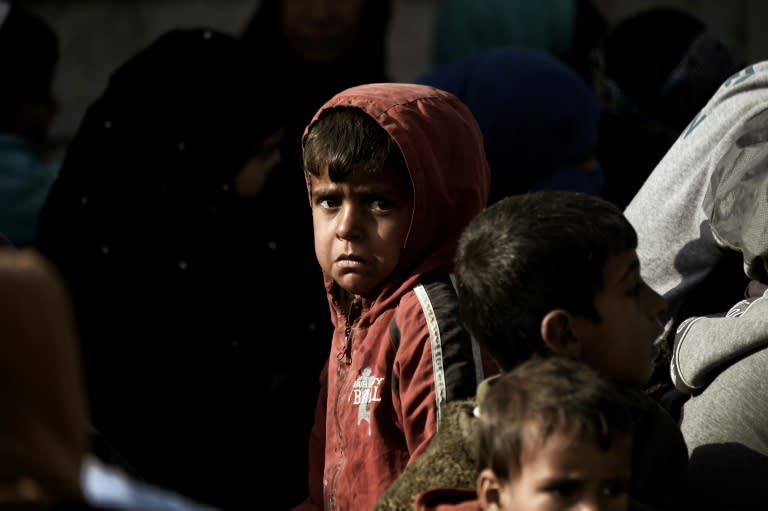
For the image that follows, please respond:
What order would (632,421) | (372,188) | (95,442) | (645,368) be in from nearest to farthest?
(632,421), (645,368), (95,442), (372,188)

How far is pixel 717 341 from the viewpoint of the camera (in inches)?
115

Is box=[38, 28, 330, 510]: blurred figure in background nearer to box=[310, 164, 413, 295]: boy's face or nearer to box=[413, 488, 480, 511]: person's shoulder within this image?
box=[310, 164, 413, 295]: boy's face

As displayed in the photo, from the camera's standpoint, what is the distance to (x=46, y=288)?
1580 mm

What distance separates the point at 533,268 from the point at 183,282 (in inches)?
91.9

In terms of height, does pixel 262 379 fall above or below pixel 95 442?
below

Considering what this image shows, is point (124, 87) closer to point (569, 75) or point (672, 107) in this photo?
point (569, 75)

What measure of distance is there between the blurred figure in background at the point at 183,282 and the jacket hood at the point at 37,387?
3064 mm

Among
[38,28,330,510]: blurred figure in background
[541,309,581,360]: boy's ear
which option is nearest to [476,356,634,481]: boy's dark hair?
[541,309,581,360]: boy's ear

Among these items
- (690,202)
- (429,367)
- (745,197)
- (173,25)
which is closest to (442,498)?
(429,367)

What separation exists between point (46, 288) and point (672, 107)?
13.2 ft

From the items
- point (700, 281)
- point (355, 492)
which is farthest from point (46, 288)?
point (700, 281)

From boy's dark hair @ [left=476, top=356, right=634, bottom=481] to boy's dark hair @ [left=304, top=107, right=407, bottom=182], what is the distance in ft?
2.61

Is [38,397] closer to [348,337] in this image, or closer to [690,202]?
[348,337]

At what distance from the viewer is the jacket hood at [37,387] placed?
1.56 meters
